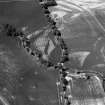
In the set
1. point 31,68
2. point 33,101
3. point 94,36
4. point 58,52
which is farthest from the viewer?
point 94,36

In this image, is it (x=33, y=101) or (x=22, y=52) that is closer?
(x=33, y=101)

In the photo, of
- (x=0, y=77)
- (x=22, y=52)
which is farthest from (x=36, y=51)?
(x=0, y=77)

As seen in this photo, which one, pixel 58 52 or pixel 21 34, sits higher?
pixel 21 34

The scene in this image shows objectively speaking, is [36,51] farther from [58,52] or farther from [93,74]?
[93,74]

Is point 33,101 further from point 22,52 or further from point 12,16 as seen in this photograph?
point 12,16

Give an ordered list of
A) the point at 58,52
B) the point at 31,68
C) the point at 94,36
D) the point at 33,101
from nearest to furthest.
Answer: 1. the point at 33,101
2. the point at 31,68
3. the point at 58,52
4. the point at 94,36

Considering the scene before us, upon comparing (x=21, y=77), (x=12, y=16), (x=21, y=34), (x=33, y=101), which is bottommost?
(x=33, y=101)

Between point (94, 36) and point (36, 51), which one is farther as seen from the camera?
point (94, 36)

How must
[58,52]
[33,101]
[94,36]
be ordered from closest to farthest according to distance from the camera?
[33,101] < [58,52] < [94,36]

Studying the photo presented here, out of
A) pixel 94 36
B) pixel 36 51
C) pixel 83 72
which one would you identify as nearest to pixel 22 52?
pixel 36 51
